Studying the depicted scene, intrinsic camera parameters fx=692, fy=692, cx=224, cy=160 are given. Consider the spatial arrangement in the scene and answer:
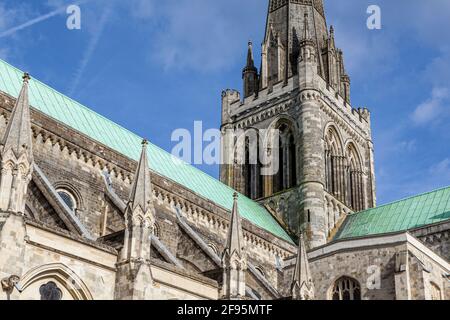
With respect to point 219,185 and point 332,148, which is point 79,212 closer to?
point 219,185

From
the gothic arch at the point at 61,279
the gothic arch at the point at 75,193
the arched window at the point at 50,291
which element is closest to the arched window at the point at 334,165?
the gothic arch at the point at 75,193

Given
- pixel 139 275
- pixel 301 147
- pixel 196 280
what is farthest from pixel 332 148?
pixel 139 275

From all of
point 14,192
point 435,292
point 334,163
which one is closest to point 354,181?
point 334,163

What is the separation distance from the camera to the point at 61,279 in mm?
17203

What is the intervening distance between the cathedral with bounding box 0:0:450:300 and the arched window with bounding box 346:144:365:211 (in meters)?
0.09

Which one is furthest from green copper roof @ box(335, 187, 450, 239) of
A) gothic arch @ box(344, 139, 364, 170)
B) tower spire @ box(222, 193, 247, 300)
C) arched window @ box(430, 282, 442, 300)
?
tower spire @ box(222, 193, 247, 300)

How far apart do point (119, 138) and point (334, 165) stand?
15866 millimetres

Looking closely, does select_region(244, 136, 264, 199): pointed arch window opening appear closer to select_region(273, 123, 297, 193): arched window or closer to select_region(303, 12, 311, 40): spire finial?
select_region(273, 123, 297, 193): arched window

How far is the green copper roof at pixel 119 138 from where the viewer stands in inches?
998

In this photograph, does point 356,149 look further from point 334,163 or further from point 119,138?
point 119,138

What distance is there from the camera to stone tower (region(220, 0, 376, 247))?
1494 inches
